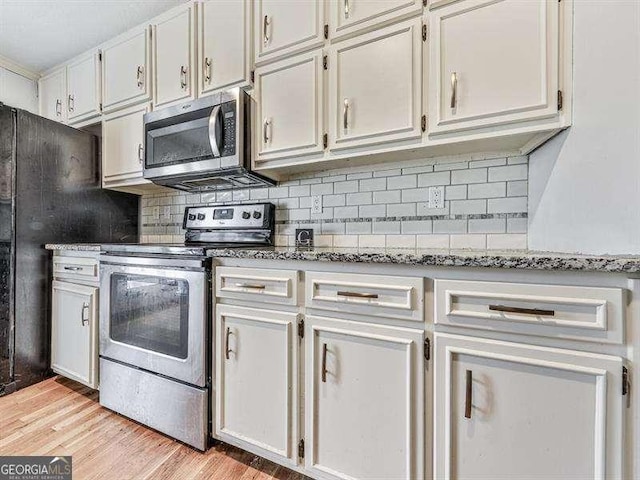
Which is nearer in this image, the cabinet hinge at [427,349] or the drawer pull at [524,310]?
the drawer pull at [524,310]

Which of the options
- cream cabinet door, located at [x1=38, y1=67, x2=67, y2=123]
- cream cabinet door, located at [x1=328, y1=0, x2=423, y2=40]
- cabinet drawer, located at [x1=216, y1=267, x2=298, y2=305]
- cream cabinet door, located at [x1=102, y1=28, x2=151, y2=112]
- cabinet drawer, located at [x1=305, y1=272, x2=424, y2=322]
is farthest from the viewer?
Answer: cream cabinet door, located at [x1=38, y1=67, x2=67, y2=123]

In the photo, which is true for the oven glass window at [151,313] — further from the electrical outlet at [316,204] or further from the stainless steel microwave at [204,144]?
the electrical outlet at [316,204]

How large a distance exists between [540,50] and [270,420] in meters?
1.73

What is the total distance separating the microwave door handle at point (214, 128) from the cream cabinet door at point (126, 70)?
0.71m

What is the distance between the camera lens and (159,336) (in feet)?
4.99

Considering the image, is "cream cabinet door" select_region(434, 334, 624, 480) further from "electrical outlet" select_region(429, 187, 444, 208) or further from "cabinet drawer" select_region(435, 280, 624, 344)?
"electrical outlet" select_region(429, 187, 444, 208)

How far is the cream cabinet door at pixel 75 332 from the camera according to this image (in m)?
1.83

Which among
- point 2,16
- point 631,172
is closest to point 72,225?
point 2,16

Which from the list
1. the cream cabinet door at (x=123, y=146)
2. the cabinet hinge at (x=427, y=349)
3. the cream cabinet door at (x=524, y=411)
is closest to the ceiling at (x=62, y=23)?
the cream cabinet door at (x=123, y=146)

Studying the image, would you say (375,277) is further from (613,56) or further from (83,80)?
(83,80)

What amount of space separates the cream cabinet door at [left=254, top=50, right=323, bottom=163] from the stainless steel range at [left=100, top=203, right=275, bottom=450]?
0.45 meters

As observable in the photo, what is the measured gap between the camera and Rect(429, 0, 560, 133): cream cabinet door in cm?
110

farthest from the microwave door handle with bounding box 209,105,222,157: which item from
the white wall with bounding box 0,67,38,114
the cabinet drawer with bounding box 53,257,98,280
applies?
the white wall with bounding box 0,67,38,114

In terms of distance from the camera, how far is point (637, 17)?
2.89ft
